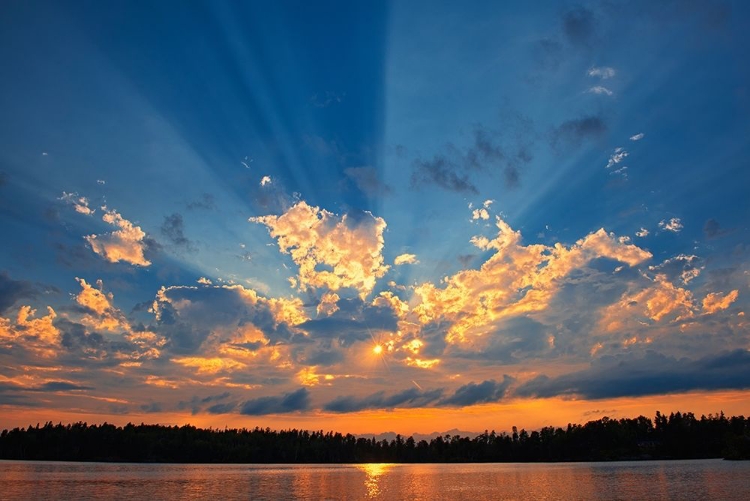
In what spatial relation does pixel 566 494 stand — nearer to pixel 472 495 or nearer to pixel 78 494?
pixel 472 495

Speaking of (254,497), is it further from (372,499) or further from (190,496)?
(372,499)

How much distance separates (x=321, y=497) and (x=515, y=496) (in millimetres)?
37643

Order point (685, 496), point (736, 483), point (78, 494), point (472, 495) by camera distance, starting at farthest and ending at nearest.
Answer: point (736, 483), point (472, 495), point (78, 494), point (685, 496)

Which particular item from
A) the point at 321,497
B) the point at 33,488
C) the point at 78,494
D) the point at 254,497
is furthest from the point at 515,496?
the point at 33,488

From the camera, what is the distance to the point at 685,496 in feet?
301

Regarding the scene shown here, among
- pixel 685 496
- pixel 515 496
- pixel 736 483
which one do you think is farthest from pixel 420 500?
pixel 736 483

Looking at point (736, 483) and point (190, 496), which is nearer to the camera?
point (190, 496)

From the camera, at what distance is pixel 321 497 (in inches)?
4063

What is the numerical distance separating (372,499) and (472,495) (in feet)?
70.4

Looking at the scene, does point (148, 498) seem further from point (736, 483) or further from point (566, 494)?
point (736, 483)

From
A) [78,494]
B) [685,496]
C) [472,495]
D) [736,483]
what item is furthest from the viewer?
[736,483]

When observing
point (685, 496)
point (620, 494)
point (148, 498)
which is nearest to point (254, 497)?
point (148, 498)

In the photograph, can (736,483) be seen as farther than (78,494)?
Yes

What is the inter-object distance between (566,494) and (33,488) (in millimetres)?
109075
